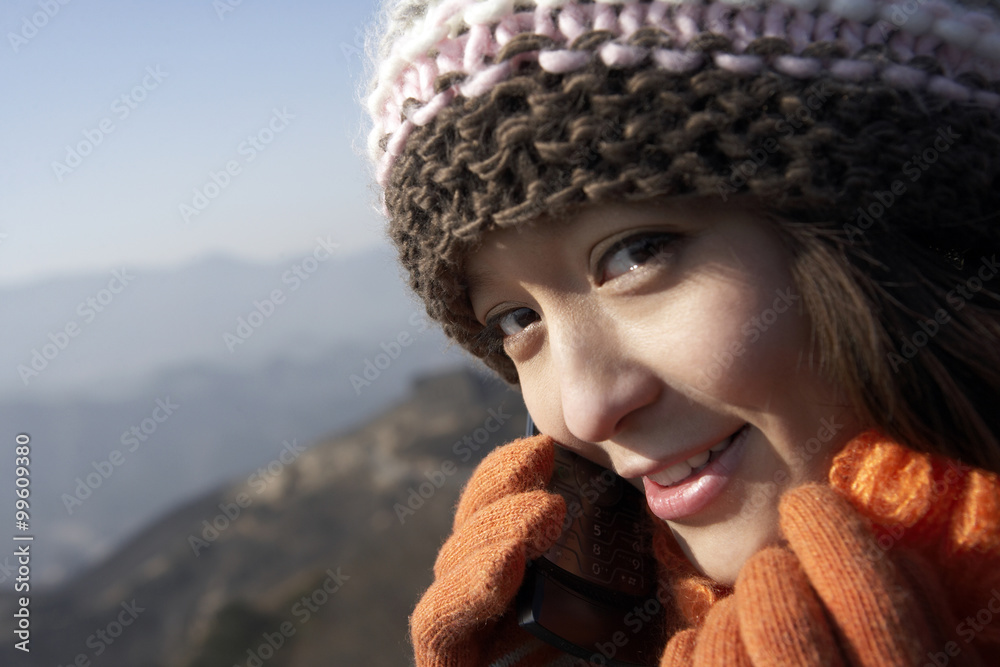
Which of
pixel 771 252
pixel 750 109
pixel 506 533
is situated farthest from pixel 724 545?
pixel 750 109

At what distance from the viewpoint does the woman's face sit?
3.22 ft

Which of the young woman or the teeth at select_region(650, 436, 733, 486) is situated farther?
the teeth at select_region(650, 436, 733, 486)

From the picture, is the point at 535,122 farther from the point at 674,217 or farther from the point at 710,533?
the point at 710,533

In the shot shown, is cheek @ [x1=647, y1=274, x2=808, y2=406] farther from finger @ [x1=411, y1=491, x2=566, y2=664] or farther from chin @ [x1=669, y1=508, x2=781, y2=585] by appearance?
finger @ [x1=411, y1=491, x2=566, y2=664]

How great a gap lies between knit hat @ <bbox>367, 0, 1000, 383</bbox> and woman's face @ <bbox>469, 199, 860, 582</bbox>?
6cm

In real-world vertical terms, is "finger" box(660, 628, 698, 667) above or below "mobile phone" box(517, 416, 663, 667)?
above

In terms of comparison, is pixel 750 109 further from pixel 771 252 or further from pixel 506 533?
pixel 506 533

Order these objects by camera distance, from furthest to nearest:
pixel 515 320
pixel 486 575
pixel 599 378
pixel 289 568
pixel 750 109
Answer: pixel 289 568, pixel 515 320, pixel 486 575, pixel 599 378, pixel 750 109

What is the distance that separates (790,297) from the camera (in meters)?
0.99

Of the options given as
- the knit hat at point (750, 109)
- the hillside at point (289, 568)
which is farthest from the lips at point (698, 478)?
the hillside at point (289, 568)

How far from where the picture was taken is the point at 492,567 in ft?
3.83

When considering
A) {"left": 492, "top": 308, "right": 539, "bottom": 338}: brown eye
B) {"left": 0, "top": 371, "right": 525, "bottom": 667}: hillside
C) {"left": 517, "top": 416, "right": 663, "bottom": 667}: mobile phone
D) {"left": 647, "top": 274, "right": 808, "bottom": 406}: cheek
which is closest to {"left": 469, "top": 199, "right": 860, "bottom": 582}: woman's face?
{"left": 647, "top": 274, "right": 808, "bottom": 406}: cheek

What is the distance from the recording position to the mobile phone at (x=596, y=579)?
1.23 m

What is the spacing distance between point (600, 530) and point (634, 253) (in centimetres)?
61
